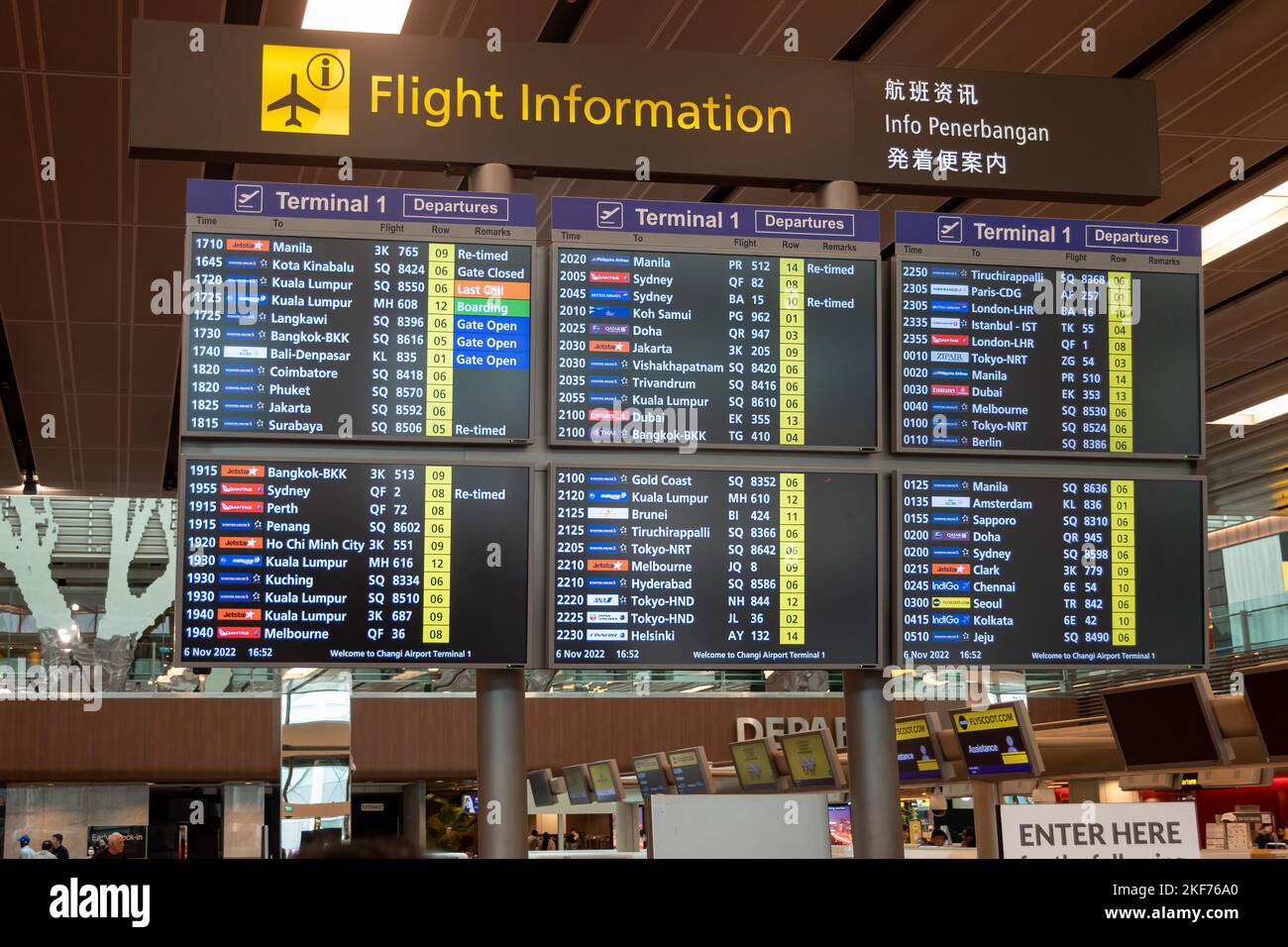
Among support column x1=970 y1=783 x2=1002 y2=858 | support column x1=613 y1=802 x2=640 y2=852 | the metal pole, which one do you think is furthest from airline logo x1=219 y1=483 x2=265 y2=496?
support column x1=613 y1=802 x2=640 y2=852

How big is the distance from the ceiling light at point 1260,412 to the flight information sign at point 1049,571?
24.8ft

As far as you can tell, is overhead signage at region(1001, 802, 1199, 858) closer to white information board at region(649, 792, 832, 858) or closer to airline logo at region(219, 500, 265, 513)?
white information board at region(649, 792, 832, 858)

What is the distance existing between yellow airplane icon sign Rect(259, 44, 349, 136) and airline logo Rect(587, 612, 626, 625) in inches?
66.9

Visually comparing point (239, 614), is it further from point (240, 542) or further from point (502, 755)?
point (502, 755)

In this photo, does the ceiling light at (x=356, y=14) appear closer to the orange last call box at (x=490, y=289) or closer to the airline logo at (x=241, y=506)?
the orange last call box at (x=490, y=289)

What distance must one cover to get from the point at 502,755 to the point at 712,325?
1.49 m

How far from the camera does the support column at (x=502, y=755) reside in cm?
397

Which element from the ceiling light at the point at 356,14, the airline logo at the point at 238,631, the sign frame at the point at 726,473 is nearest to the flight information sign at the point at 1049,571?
the sign frame at the point at 726,473

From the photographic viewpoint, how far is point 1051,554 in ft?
13.7

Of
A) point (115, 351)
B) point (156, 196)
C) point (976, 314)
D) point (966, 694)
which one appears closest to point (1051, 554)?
point (976, 314)

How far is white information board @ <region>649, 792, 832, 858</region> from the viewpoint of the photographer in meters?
3.73

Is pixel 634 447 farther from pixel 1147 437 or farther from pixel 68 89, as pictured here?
pixel 68 89
